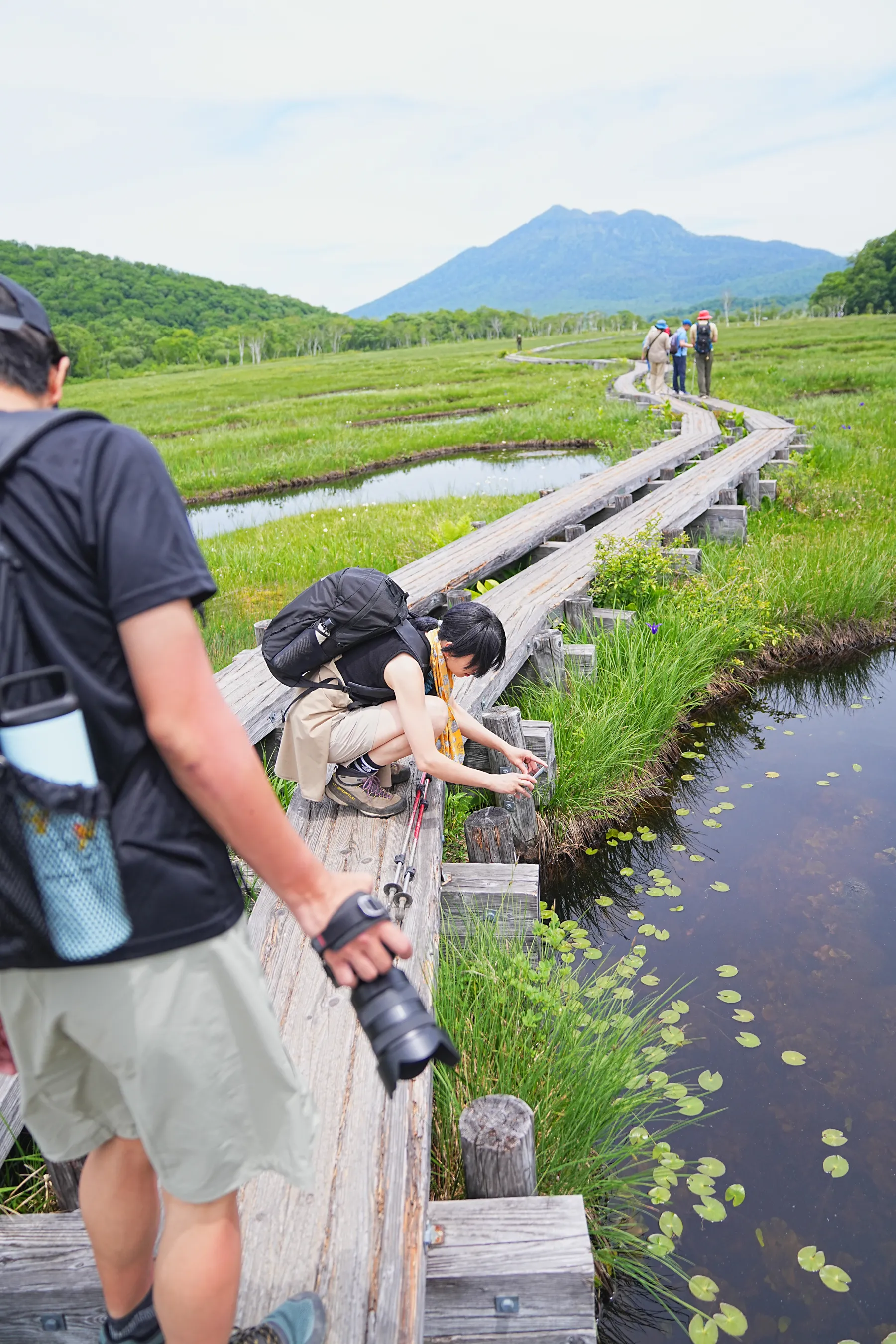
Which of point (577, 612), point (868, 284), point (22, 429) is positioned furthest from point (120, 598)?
point (868, 284)

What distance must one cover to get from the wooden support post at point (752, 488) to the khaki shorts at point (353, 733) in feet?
28.3

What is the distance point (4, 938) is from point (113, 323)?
413ft

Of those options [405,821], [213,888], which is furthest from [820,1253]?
[213,888]

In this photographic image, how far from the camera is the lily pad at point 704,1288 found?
9.39 ft

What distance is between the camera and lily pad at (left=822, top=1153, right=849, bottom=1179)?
10.5 feet

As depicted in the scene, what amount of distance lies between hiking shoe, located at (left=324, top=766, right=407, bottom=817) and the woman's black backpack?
0.56 metres

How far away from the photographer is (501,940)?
380 centimetres

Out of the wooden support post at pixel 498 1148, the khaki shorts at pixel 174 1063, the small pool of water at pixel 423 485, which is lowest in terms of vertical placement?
the wooden support post at pixel 498 1148

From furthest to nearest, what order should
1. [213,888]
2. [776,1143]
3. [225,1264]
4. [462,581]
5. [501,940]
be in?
1. [462,581]
2. [501,940]
3. [776,1143]
4. [225,1264]
5. [213,888]

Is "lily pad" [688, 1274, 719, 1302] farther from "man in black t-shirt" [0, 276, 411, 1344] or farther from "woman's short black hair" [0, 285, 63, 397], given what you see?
"woman's short black hair" [0, 285, 63, 397]

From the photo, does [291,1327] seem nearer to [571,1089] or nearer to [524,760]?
[571,1089]

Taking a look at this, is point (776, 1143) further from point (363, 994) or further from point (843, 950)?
point (363, 994)

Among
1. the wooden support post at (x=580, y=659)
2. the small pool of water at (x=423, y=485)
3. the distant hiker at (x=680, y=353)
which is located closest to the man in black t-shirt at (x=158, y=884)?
the wooden support post at (x=580, y=659)

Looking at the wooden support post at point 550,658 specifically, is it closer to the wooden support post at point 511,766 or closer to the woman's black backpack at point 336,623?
the wooden support post at point 511,766
